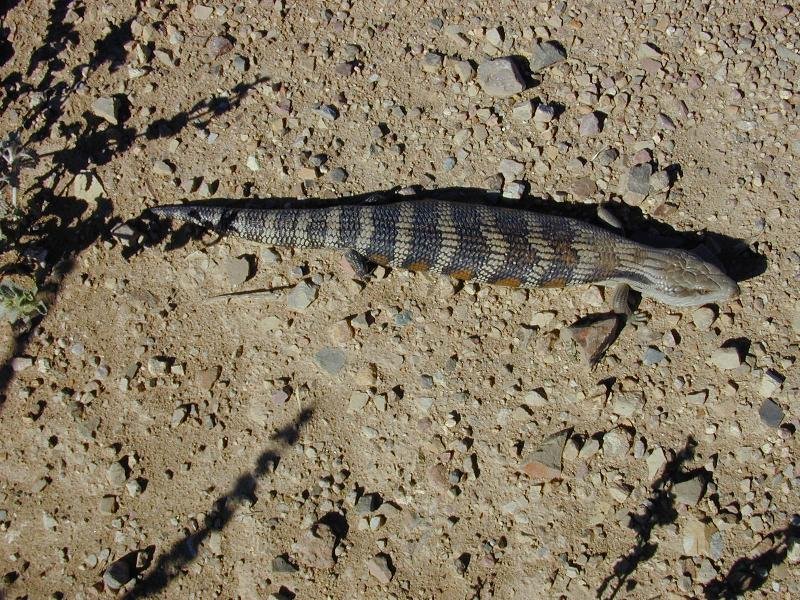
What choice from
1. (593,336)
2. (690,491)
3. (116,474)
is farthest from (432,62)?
(116,474)

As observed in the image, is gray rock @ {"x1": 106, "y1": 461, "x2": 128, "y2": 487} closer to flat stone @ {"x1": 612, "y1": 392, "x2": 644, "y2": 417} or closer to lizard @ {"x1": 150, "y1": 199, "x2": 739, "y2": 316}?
lizard @ {"x1": 150, "y1": 199, "x2": 739, "y2": 316}

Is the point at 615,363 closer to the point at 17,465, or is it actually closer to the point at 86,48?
the point at 17,465

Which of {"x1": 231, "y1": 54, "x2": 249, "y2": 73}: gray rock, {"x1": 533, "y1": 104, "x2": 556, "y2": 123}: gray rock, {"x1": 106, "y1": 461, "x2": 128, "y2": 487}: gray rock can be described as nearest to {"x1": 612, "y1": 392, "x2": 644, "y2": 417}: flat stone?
{"x1": 533, "y1": 104, "x2": 556, "y2": 123}: gray rock

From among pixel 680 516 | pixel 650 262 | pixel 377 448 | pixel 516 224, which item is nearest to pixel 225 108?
pixel 516 224

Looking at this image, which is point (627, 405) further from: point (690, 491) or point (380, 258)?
point (380, 258)

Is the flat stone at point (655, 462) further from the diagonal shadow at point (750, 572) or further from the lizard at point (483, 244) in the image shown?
the lizard at point (483, 244)
